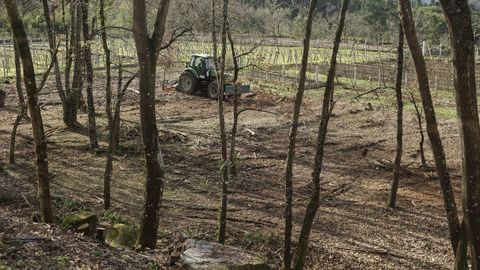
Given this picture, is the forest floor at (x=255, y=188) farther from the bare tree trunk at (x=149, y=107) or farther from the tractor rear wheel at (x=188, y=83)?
the tractor rear wheel at (x=188, y=83)

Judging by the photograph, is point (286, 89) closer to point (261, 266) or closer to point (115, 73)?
point (115, 73)

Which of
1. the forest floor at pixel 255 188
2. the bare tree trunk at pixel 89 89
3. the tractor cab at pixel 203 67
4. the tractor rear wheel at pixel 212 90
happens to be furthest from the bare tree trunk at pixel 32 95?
the tractor cab at pixel 203 67

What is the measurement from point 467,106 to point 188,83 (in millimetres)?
20273

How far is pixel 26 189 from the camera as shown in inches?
446

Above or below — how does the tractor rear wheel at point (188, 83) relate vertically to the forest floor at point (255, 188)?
above

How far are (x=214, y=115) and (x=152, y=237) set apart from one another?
1299 centimetres

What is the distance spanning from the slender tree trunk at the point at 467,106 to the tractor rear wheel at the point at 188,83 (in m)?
19.4

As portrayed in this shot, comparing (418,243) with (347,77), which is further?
(347,77)

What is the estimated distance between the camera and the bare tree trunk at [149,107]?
7.41 m

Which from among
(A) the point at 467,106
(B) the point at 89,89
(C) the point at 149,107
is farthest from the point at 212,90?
(A) the point at 467,106

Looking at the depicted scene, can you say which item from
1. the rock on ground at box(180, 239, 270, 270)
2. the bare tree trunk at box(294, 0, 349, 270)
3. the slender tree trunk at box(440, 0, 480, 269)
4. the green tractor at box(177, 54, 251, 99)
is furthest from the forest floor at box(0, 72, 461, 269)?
the slender tree trunk at box(440, 0, 480, 269)

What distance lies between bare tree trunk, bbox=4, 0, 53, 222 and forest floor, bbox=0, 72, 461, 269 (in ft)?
1.67

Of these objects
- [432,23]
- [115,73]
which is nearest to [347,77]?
[432,23]

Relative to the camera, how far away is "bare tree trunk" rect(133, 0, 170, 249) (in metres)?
7.41
